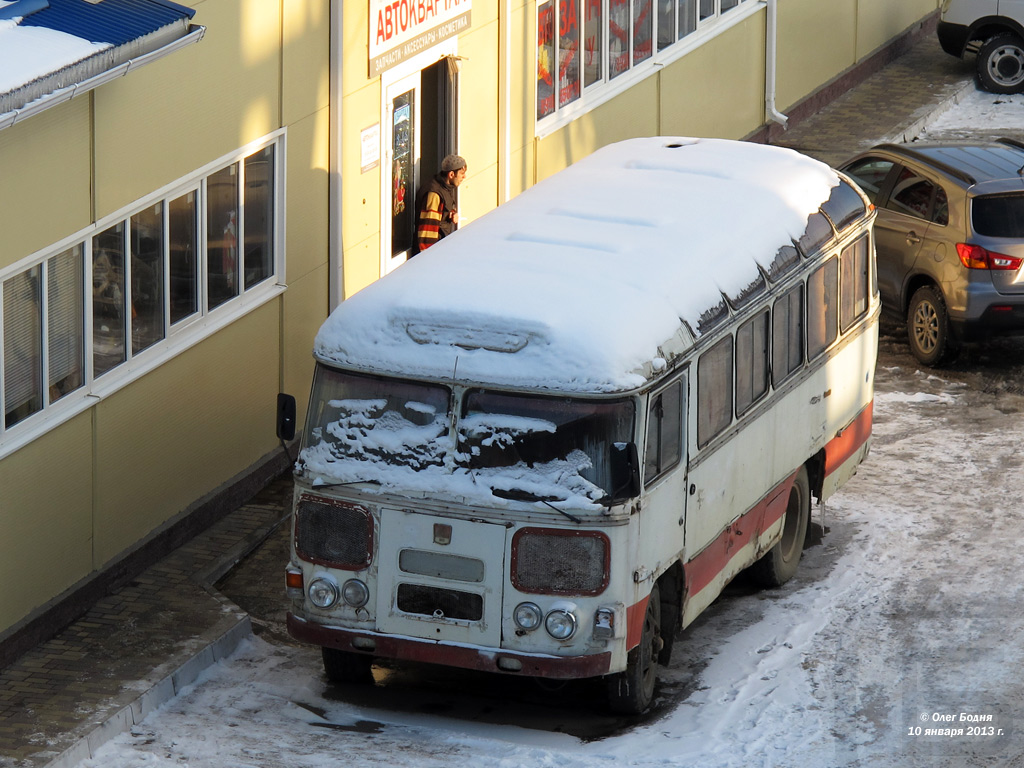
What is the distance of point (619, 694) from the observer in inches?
398

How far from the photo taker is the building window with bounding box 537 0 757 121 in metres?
18.6

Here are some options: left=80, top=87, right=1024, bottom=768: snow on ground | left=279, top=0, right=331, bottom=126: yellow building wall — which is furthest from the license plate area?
left=279, top=0, right=331, bottom=126: yellow building wall

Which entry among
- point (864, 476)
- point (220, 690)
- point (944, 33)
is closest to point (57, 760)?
point (220, 690)

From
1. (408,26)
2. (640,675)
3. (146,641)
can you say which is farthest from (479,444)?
(408,26)

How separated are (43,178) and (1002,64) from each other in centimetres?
1937

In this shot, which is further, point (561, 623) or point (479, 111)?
point (479, 111)

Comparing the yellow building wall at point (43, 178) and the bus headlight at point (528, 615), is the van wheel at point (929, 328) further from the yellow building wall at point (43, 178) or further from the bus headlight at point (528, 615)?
the yellow building wall at point (43, 178)

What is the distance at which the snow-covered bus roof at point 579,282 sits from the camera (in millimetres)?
9484

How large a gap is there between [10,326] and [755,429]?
466 centimetres

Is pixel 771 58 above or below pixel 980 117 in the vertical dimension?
above

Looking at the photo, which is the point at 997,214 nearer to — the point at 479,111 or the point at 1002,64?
the point at 479,111

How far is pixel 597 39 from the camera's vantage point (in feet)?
64.6

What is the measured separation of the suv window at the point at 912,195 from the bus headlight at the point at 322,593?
8824 mm

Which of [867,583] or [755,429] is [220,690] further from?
[867,583]
